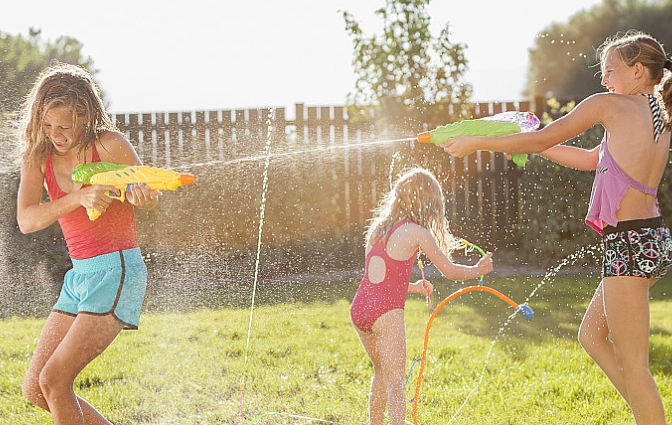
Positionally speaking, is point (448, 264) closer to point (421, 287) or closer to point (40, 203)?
point (421, 287)

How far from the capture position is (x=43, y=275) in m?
7.48

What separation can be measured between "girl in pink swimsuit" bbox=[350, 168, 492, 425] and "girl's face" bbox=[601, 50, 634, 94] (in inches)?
29.5

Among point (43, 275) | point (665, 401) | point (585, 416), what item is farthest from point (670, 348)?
point (43, 275)

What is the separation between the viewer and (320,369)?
4.47 meters

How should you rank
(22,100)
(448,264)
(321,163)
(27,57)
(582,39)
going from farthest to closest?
(582,39), (27,57), (321,163), (22,100), (448,264)

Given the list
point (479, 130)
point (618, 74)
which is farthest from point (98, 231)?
point (618, 74)

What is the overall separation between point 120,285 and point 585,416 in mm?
2108

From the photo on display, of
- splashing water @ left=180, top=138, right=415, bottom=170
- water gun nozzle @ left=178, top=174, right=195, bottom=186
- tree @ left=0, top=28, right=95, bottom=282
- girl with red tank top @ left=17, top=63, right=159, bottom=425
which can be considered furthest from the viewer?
splashing water @ left=180, top=138, right=415, bottom=170

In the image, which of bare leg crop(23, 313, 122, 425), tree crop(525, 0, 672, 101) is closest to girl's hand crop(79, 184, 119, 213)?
bare leg crop(23, 313, 122, 425)

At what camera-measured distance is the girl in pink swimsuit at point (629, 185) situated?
107 inches

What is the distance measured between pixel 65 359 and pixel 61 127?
2.61ft

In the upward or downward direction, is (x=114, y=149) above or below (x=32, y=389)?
above

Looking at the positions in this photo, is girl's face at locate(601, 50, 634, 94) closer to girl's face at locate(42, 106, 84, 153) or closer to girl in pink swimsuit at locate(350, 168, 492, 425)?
girl in pink swimsuit at locate(350, 168, 492, 425)

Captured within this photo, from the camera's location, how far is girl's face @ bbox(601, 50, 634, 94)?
9.37 feet
